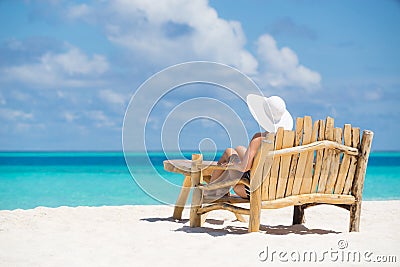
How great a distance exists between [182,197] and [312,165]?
187 cm

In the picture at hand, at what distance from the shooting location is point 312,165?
529 centimetres

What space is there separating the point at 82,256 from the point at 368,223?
154 inches

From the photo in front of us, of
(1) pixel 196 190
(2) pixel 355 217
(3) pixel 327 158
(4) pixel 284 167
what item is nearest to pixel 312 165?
(3) pixel 327 158

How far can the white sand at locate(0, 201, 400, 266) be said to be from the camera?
414 cm

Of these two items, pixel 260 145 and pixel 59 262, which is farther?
pixel 260 145

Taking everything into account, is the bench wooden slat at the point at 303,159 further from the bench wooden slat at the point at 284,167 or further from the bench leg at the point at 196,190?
the bench leg at the point at 196,190

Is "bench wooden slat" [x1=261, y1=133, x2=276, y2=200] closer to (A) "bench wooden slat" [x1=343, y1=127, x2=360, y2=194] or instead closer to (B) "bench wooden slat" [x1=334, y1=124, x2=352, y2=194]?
(B) "bench wooden slat" [x1=334, y1=124, x2=352, y2=194]

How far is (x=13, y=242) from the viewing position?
479 cm

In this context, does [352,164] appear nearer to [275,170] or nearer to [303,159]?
[303,159]

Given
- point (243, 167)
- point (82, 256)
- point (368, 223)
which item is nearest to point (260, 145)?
point (243, 167)

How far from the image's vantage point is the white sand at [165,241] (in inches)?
163

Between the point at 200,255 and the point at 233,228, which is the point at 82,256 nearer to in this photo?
the point at 200,255

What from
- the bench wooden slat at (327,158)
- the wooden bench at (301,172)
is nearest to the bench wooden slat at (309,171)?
the wooden bench at (301,172)

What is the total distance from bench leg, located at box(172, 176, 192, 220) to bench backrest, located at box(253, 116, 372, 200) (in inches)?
53.2
